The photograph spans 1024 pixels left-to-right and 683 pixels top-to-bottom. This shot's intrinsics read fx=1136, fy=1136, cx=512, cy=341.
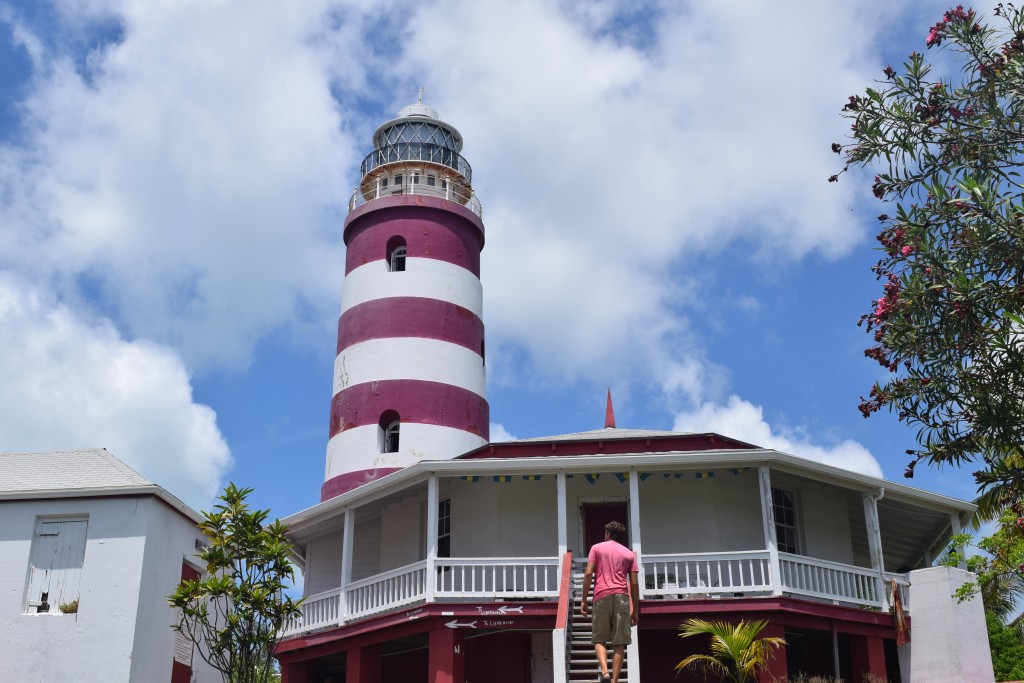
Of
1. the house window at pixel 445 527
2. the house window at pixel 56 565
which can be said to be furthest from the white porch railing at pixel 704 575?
the house window at pixel 56 565

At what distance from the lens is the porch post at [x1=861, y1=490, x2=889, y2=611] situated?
58.1 feet

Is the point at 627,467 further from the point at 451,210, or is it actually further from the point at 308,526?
the point at 451,210

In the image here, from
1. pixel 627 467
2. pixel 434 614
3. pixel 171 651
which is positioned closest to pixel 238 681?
pixel 434 614

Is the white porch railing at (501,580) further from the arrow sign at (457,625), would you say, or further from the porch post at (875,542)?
the porch post at (875,542)

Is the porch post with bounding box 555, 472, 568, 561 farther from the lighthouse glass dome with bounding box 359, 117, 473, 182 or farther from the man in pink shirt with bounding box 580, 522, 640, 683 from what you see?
the lighthouse glass dome with bounding box 359, 117, 473, 182

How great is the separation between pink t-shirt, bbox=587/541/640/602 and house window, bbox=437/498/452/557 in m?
8.54

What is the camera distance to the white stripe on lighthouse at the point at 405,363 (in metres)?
24.1

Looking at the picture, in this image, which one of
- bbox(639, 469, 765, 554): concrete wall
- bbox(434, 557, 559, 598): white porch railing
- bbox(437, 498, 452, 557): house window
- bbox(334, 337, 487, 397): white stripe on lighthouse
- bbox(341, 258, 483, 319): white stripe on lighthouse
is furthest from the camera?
bbox(341, 258, 483, 319): white stripe on lighthouse

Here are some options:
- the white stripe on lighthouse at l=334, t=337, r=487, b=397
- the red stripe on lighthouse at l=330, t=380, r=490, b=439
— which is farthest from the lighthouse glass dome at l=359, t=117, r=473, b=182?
the red stripe on lighthouse at l=330, t=380, r=490, b=439

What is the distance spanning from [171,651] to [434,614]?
569 centimetres

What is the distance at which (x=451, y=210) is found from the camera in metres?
26.2

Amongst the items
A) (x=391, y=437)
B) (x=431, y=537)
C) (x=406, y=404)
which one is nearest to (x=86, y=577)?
(x=431, y=537)

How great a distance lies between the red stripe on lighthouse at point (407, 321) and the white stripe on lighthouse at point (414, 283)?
0.17m

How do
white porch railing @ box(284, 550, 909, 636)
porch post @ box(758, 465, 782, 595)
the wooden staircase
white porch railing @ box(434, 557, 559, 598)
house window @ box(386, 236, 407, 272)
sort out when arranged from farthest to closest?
house window @ box(386, 236, 407, 272) → white porch railing @ box(434, 557, 559, 598) → white porch railing @ box(284, 550, 909, 636) → porch post @ box(758, 465, 782, 595) → the wooden staircase
